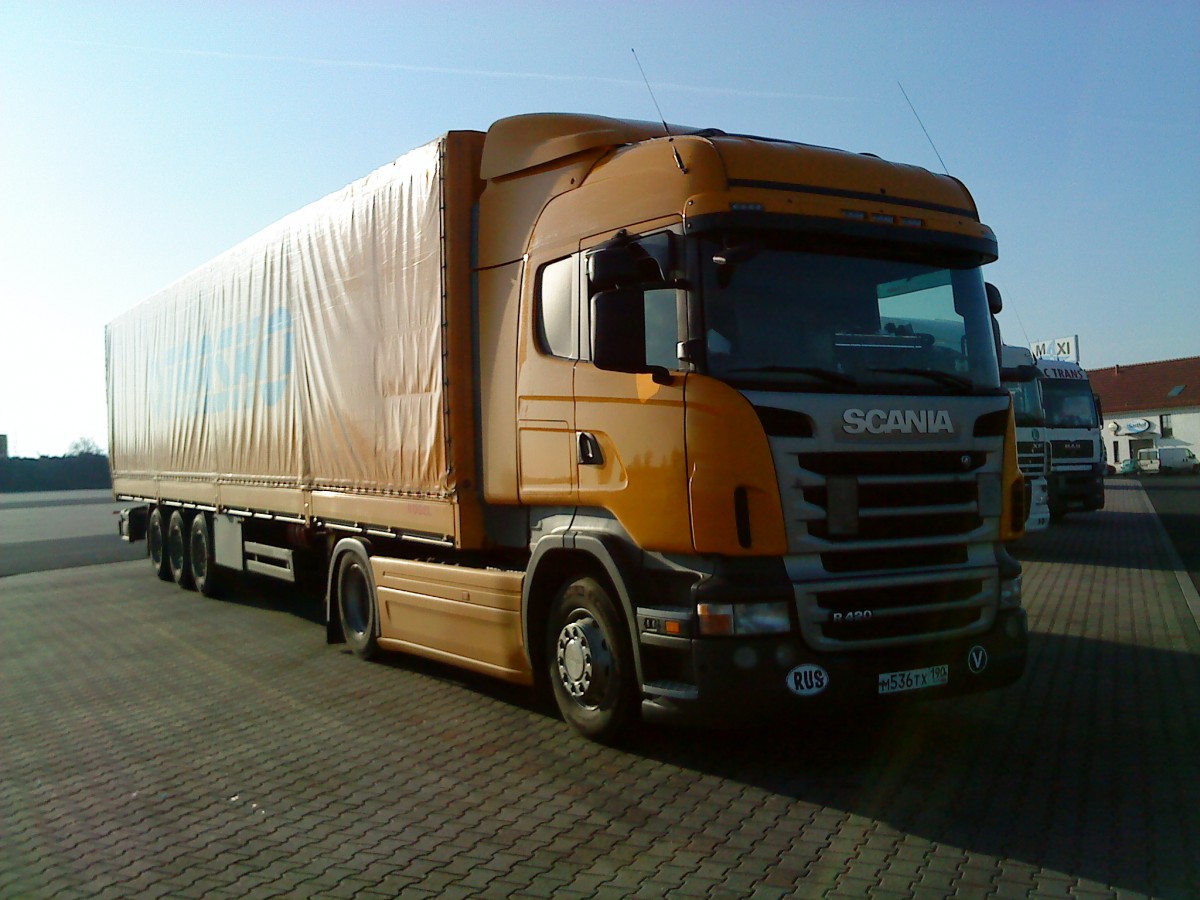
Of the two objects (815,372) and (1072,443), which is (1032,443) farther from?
(815,372)

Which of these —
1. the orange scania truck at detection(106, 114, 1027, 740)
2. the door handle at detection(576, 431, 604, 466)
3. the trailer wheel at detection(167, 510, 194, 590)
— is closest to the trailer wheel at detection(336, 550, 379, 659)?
the orange scania truck at detection(106, 114, 1027, 740)

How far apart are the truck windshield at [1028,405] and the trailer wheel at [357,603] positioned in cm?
1247

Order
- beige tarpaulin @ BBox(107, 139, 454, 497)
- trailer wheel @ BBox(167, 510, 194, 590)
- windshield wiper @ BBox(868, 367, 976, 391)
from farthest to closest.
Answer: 1. trailer wheel @ BBox(167, 510, 194, 590)
2. beige tarpaulin @ BBox(107, 139, 454, 497)
3. windshield wiper @ BBox(868, 367, 976, 391)

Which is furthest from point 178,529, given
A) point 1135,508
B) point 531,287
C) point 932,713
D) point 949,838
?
Answer: point 1135,508

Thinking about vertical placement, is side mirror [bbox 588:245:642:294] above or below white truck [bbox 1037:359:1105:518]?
above

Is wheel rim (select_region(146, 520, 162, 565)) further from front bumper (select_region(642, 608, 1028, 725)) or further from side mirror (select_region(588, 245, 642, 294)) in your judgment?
front bumper (select_region(642, 608, 1028, 725))

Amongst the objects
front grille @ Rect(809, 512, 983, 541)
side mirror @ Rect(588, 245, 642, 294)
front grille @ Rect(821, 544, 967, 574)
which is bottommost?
front grille @ Rect(821, 544, 967, 574)

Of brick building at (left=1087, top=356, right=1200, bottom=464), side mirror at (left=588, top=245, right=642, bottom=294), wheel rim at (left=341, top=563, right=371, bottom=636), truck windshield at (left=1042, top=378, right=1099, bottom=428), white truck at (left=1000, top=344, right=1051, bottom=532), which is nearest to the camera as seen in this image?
side mirror at (left=588, top=245, right=642, bottom=294)

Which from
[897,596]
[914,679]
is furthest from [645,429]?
[914,679]

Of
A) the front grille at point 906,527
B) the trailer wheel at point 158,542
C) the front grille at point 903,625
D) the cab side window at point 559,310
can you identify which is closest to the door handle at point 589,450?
the cab side window at point 559,310

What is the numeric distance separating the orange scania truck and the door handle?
0.02m

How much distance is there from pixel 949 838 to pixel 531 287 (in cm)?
398

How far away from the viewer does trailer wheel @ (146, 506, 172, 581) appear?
1677cm

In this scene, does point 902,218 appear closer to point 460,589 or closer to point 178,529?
point 460,589
